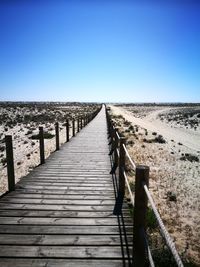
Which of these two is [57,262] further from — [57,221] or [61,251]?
[57,221]

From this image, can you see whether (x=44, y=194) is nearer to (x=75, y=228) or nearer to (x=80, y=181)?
(x=80, y=181)

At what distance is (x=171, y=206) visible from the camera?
8086 mm

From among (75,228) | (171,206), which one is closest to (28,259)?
(75,228)

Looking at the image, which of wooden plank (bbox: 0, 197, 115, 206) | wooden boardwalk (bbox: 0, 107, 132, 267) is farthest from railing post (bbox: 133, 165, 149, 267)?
wooden plank (bbox: 0, 197, 115, 206)

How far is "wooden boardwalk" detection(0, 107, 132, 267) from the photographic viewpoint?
3.67 m

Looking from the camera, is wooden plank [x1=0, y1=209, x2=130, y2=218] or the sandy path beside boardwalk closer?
wooden plank [x1=0, y1=209, x2=130, y2=218]

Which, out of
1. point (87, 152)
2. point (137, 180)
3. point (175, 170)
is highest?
point (137, 180)

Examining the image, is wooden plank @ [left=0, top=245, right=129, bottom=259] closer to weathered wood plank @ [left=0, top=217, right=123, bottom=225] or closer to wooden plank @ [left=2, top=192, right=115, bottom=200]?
weathered wood plank @ [left=0, top=217, right=123, bottom=225]

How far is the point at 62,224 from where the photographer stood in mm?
4652

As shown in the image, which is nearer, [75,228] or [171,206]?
[75,228]

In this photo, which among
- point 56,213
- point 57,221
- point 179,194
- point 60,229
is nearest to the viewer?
point 60,229

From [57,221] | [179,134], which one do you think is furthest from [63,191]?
[179,134]

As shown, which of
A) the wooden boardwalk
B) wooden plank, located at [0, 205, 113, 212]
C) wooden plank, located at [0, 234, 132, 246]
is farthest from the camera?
wooden plank, located at [0, 205, 113, 212]

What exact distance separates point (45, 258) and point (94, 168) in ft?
17.8
